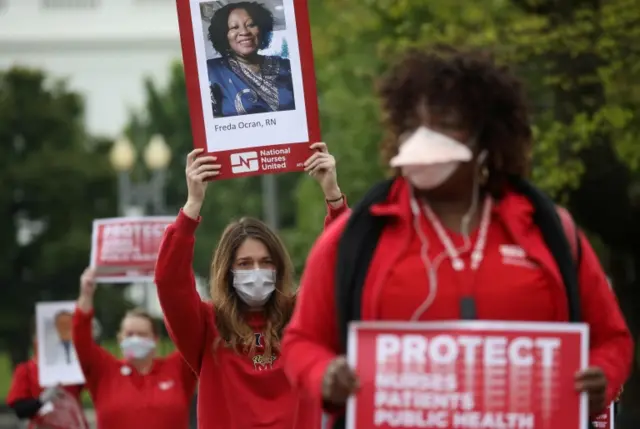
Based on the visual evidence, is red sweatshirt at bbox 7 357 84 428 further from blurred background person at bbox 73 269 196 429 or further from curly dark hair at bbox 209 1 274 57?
curly dark hair at bbox 209 1 274 57

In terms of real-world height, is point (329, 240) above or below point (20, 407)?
above

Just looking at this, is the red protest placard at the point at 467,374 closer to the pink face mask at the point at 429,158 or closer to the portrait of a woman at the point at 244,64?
the pink face mask at the point at 429,158

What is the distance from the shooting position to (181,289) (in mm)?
6613

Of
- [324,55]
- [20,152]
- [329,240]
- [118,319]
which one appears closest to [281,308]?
[329,240]

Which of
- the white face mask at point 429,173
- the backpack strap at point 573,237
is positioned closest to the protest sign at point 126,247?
the backpack strap at point 573,237

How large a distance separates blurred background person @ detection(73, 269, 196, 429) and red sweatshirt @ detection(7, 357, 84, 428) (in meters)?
3.12

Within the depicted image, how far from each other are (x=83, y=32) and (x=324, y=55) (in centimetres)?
6749

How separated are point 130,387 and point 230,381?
3481 millimetres

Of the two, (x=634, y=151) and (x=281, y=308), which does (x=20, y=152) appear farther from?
(x=281, y=308)

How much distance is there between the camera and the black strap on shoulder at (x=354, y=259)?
4973mm

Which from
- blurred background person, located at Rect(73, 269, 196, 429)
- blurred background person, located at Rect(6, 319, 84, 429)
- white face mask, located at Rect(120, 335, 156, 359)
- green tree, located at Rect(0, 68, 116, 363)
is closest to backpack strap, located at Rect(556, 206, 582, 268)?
blurred background person, located at Rect(73, 269, 196, 429)

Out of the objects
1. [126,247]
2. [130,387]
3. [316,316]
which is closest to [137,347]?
[130,387]

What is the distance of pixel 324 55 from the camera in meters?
24.8

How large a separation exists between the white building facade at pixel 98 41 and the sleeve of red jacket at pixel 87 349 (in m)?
77.7
